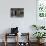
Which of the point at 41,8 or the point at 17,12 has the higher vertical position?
the point at 41,8

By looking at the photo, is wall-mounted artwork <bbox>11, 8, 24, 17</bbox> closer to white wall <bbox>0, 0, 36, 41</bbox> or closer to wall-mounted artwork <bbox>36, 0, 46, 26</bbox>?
white wall <bbox>0, 0, 36, 41</bbox>

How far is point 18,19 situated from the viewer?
6988 millimetres

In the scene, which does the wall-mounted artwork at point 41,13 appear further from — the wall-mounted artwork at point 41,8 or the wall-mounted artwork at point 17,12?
the wall-mounted artwork at point 17,12

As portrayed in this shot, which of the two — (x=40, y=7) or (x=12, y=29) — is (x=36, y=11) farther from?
(x=12, y=29)

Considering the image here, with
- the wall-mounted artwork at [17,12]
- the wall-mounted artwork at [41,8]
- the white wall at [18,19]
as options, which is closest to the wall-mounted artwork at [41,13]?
the wall-mounted artwork at [41,8]

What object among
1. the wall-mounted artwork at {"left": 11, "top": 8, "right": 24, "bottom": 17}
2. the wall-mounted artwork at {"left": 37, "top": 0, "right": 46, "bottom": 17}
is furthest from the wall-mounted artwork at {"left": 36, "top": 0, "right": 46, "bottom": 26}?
the wall-mounted artwork at {"left": 11, "top": 8, "right": 24, "bottom": 17}

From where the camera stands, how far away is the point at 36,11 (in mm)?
6977

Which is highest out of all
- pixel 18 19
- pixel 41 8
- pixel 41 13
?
pixel 41 8

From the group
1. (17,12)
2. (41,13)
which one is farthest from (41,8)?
(17,12)

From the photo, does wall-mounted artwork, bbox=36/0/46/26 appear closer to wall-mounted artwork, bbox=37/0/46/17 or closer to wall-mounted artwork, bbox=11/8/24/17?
wall-mounted artwork, bbox=37/0/46/17

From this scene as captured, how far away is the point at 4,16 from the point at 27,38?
140cm

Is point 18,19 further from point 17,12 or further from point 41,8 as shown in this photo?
point 41,8

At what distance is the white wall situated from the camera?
6.93m

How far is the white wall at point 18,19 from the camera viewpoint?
22.7 feet
